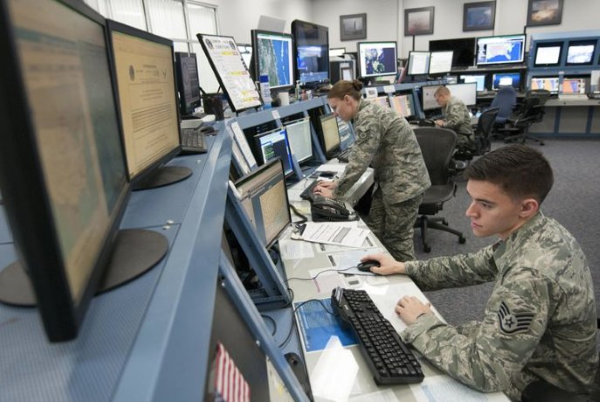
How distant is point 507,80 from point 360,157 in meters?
6.61

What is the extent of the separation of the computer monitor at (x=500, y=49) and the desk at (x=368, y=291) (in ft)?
22.1

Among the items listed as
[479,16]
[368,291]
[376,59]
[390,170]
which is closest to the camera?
[368,291]

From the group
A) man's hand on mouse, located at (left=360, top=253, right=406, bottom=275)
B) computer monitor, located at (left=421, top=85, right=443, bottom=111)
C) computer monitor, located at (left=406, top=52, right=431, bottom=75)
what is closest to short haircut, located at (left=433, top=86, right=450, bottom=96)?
computer monitor, located at (left=421, top=85, right=443, bottom=111)

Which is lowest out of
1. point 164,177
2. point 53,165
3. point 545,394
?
point 545,394

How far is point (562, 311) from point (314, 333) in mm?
650

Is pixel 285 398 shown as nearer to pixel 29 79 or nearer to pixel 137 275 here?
pixel 137 275

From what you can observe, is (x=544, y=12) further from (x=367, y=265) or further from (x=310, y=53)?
(x=367, y=265)

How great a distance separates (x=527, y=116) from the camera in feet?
21.7

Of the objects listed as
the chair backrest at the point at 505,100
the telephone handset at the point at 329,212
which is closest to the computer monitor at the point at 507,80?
the chair backrest at the point at 505,100

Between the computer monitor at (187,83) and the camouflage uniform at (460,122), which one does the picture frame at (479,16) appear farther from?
the computer monitor at (187,83)

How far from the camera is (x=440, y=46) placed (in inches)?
281

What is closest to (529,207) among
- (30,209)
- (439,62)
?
(30,209)

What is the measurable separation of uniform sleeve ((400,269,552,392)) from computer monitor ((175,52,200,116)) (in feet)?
6.97

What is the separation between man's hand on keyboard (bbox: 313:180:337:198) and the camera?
86.6 inches
